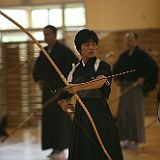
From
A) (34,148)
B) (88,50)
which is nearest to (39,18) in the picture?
(34,148)

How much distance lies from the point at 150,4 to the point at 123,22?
49 cm

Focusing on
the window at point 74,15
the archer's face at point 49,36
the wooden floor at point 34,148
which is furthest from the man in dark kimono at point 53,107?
the window at point 74,15

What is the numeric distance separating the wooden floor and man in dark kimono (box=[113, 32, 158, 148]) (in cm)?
22

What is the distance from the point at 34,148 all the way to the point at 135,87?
4.18 ft

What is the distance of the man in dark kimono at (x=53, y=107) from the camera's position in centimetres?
442

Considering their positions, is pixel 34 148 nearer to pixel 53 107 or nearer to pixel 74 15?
pixel 53 107

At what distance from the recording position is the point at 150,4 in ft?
23.1

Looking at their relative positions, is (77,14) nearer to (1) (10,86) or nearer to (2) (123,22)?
(2) (123,22)

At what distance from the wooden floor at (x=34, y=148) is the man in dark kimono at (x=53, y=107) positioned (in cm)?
18

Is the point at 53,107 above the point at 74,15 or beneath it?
beneath

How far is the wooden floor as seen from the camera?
4.54 m

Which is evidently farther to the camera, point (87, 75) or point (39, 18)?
point (39, 18)

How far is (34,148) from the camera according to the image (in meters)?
5.09

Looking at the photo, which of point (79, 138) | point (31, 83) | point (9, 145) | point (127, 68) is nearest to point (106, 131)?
point (79, 138)
